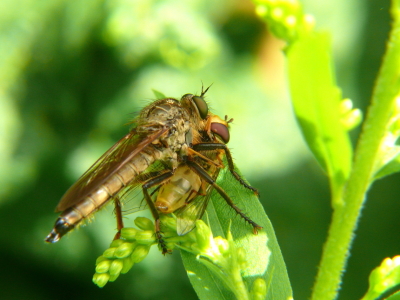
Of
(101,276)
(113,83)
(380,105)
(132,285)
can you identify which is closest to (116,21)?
(113,83)

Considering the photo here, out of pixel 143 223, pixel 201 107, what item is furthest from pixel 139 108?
pixel 143 223

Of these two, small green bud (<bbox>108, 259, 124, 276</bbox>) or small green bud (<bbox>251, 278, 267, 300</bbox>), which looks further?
small green bud (<bbox>108, 259, 124, 276</bbox>)

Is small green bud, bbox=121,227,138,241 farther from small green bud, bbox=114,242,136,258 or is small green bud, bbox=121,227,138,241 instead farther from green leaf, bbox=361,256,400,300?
green leaf, bbox=361,256,400,300

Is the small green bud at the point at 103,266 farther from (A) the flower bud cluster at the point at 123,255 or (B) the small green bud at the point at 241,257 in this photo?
(B) the small green bud at the point at 241,257

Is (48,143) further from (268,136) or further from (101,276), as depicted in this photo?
(101,276)

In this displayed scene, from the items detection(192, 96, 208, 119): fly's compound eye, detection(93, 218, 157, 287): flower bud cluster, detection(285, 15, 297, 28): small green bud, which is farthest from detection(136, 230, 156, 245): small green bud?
detection(192, 96, 208, 119): fly's compound eye

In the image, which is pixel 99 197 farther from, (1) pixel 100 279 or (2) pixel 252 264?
(2) pixel 252 264
